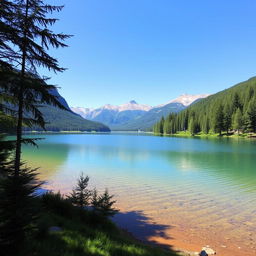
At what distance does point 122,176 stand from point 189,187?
699cm

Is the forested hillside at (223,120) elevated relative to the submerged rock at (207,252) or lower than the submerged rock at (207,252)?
elevated

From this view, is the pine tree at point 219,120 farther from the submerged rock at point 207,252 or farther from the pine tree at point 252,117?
the submerged rock at point 207,252

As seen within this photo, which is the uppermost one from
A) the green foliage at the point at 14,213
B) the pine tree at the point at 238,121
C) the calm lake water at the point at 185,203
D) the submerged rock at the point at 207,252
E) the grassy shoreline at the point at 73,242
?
the pine tree at the point at 238,121

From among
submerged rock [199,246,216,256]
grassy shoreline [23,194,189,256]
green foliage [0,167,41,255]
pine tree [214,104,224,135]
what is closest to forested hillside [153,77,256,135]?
pine tree [214,104,224,135]

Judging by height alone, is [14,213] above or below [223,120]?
below

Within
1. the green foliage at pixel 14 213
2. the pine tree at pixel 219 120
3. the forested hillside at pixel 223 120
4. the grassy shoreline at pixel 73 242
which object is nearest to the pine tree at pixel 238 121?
the forested hillside at pixel 223 120

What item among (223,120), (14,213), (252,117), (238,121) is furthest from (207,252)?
(223,120)

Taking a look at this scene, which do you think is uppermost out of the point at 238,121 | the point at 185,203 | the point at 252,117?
the point at 252,117

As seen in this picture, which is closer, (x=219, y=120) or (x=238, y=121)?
(x=238, y=121)

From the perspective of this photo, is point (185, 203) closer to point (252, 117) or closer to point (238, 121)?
point (252, 117)

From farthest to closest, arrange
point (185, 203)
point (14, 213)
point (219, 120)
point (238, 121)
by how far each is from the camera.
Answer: point (219, 120) < point (238, 121) < point (185, 203) < point (14, 213)

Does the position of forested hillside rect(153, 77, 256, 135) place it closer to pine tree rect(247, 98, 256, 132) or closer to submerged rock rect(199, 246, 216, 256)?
pine tree rect(247, 98, 256, 132)

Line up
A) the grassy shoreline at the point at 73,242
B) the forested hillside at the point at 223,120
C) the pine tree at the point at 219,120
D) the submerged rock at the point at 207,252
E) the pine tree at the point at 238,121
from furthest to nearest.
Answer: the pine tree at the point at 219,120
the pine tree at the point at 238,121
the forested hillside at the point at 223,120
the submerged rock at the point at 207,252
the grassy shoreline at the point at 73,242

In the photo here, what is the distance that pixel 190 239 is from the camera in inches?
351
